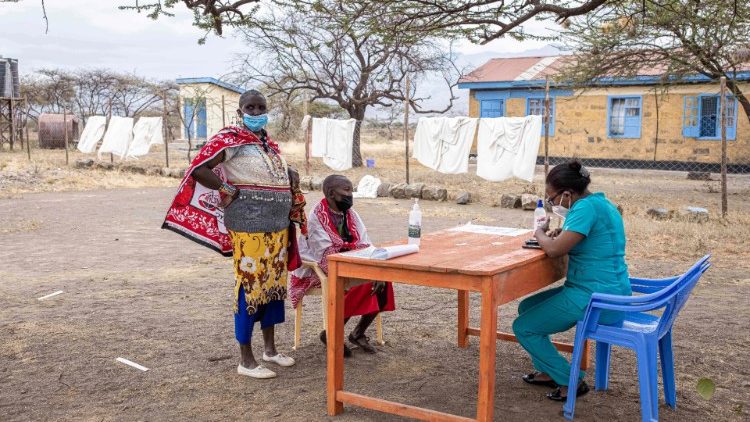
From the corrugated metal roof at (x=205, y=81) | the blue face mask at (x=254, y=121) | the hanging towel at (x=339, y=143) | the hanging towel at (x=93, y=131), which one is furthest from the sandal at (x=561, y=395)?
the corrugated metal roof at (x=205, y=81)

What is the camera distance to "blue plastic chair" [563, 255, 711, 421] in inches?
132

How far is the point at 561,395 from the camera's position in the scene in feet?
12.6

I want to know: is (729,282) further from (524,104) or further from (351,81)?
(351,81)

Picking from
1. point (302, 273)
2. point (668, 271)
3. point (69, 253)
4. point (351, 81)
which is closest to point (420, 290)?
point (302, 273)

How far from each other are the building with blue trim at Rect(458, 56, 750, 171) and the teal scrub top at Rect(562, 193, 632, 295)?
14800 mm

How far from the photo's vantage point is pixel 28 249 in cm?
871

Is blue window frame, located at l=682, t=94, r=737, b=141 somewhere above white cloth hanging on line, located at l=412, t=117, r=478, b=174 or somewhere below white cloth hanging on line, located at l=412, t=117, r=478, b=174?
above

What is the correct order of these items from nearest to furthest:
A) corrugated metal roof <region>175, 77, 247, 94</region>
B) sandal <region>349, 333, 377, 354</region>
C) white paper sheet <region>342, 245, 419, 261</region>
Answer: white paper sheet <region>342, 245, 419, 261</region> → sandal <region>349, 333, 377, 354</region> → corrugated metal roof <region>175, 77, 247, 94</region>

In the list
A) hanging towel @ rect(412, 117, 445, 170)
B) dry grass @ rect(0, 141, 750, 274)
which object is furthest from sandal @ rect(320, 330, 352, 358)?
hanging towel @ rect(412, 117, 445, 170)

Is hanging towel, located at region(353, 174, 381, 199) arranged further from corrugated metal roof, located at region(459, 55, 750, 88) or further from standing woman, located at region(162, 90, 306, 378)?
standing woman, located at region(162, 90, 306, 378)

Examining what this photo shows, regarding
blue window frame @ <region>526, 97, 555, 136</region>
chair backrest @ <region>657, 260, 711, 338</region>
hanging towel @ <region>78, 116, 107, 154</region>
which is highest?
blue window frame @ <region>526, 97, 555, 136</region>

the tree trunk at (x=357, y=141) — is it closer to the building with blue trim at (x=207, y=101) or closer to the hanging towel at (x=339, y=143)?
the hanging towel at (x=339, y=143)

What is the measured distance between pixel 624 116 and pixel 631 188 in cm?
491

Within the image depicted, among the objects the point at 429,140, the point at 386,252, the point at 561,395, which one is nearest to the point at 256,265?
the point at 386,252
